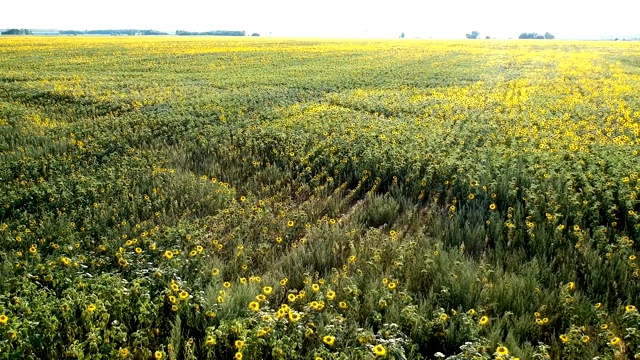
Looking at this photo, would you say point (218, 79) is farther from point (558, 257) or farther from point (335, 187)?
point (558, 257)

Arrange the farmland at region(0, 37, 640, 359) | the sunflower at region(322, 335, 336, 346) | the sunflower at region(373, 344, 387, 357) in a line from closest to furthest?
the sunflower at region(373, 344, 387, 357) < the sunflower at region(322, 335, 336, 346) < the farmland at region(0, 37, 640, 359)

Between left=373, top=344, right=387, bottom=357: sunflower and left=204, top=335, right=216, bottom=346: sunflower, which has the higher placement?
left=373, top=344, right=387, bottom=357: sunflower

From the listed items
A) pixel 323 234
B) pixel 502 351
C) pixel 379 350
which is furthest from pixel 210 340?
pixel 323 234

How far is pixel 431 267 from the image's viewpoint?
4.88 m

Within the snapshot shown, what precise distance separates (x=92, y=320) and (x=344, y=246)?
111 inches

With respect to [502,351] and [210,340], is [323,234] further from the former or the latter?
[502,351]

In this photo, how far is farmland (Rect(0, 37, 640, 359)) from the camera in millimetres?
3812

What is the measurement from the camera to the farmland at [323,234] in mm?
3812

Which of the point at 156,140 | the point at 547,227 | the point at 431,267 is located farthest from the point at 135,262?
the point at 156,140

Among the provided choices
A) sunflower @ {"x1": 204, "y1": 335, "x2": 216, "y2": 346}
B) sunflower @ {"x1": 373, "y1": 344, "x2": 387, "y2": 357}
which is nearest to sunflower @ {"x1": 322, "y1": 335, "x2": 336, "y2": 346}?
sunflower @ {"x1": 373, "y1": 344, "x2": 387, "y2": 357}

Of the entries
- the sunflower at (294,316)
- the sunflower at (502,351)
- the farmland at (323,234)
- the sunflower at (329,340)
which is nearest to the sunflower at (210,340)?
the farmland at (323,234)

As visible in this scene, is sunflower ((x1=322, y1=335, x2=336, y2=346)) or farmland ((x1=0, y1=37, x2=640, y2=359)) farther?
farmland ((x1=0, y1=37, x2=640, y2=359))


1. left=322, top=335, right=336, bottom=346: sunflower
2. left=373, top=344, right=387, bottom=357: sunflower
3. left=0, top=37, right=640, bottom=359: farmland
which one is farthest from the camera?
left=0, top=37, right=640, bottom=359: farmland

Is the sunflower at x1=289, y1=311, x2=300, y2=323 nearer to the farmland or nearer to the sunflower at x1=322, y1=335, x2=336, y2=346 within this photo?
the farmland
